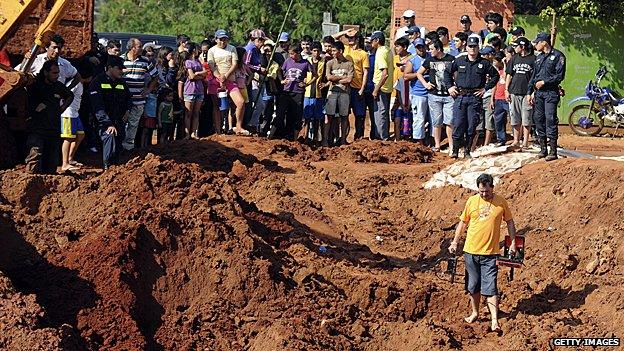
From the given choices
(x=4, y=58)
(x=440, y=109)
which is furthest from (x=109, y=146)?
(x=440, y=109)

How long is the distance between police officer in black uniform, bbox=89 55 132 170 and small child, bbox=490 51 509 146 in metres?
6.12

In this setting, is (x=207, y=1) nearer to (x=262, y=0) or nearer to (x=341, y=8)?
(x=262, y=0)

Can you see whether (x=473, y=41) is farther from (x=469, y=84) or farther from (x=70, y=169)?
(x=70, y=169)

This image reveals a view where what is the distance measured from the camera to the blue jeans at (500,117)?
1875 centimetres

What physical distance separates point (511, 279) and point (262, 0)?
19.2 meters

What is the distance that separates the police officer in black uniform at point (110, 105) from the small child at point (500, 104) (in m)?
6.12

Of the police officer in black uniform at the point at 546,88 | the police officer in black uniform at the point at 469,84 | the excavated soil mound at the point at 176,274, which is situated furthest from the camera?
the police officer in black uniform at the point at 469,84

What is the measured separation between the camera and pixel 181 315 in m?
10.7

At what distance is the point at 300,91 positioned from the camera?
2086cm

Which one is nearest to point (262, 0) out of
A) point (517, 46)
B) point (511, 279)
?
point (517, 46)

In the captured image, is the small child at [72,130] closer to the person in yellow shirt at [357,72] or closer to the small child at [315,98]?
the small child at [315,98]

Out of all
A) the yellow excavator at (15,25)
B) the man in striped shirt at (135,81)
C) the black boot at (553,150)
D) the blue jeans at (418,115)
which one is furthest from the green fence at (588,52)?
the yellow excavator at (15,25)

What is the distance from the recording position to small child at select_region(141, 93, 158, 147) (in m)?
18.5

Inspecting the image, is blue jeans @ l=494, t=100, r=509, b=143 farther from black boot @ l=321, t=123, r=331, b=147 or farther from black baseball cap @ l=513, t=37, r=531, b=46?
black boot @ l=321, t=123, r=331, b=147
